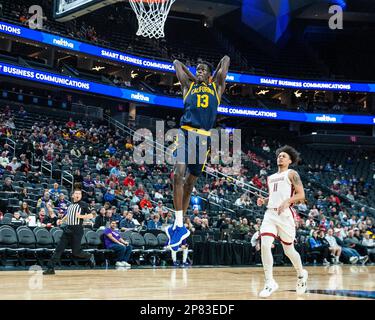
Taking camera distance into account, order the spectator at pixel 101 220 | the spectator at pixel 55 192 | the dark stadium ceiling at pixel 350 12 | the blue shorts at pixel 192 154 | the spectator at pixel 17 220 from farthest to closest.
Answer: the dark stadium ceiling at pixel 350 12, the spectator at pixel 55 192, the spectator at pixel 101 220, the spectator at pixel 17 220, the blue shorts at pixel 192 154

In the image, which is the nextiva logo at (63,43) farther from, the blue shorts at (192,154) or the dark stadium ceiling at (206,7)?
the blue shorts at (192,154)

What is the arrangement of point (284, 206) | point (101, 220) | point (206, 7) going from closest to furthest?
point (284, 206)
point (101, 220)
point (206, 7)

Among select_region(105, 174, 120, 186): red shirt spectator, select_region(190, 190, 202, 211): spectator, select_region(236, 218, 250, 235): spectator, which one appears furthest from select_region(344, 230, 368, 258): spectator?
select_region(105, 174, 120, 186): red shirt spectator

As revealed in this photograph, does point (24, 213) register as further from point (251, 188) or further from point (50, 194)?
point (251, 188)

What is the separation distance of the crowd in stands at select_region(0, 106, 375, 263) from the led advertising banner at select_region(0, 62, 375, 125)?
76.9 inches

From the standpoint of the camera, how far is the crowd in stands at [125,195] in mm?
15781

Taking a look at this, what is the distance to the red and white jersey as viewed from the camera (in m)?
6.52

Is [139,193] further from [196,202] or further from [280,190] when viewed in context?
[280,190]

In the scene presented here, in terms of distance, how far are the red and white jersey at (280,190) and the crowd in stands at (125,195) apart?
7.82m

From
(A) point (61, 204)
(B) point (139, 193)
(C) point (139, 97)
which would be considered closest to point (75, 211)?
(A) point (61, 204)

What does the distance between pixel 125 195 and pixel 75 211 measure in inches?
323

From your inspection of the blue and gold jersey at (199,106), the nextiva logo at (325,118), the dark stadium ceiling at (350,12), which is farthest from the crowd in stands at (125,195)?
the dark stadium ceiling at (350,12)

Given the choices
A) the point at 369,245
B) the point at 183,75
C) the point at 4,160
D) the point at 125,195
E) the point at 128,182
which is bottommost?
the point at 369,245

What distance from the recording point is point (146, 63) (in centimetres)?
3153
